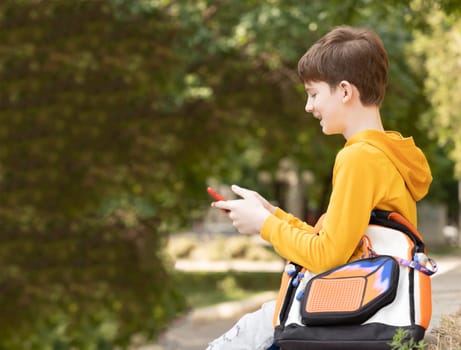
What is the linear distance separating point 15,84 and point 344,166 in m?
10.1

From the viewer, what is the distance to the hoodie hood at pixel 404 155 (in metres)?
3.02

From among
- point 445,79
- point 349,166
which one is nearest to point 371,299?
point 349,166

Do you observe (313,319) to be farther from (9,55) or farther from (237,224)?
(9,55)

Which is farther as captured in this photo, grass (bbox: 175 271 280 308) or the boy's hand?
grass (bbox: 175 271 280 308)

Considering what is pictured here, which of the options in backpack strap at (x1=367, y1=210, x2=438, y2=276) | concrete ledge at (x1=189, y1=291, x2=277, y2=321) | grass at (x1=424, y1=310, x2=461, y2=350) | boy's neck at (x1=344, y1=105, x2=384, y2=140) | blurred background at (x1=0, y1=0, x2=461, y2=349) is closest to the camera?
backpack strap at (x1=367, y1=210, x2=438, y2=276)

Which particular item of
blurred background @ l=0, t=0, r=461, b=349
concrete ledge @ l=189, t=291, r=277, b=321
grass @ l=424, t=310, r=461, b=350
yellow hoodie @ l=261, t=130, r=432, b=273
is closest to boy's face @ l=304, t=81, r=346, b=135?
yellow hoodie @ l=261, t=130, r=432, b=273

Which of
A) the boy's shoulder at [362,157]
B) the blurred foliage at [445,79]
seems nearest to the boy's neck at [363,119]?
the boy's shoulder at [362,157]

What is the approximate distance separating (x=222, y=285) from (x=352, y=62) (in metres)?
22.1

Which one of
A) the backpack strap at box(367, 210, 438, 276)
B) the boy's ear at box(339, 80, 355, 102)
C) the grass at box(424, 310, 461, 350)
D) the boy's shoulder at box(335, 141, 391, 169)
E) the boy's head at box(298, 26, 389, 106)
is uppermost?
the boy's head at box(298, 26, 389, 106)

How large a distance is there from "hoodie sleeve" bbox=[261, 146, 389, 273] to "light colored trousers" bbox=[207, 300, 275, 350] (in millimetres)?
437

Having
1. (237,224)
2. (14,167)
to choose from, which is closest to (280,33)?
(14,167)

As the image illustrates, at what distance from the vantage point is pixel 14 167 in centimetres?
1180

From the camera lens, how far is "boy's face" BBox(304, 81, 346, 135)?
3082 mm

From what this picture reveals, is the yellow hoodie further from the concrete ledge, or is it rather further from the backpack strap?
the concrete ledge
